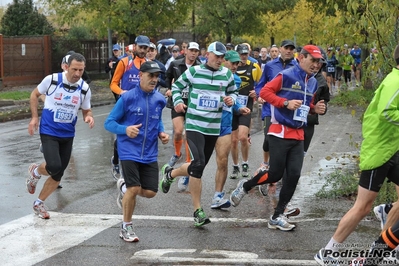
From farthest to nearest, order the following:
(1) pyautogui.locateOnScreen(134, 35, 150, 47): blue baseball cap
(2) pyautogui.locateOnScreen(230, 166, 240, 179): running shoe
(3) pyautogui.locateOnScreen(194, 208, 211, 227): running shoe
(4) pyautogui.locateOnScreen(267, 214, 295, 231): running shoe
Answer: (2) pyautogui.locateOnScreen(230, 166, 240, 179): running shoe
(1) pyautogui.locateOnScreen(134, 35, 150, 47): blue baseball cap
(3) pyautogui.locateOnScreen(194, 208, 211, 227): running shoe
(4) pyautogui.locateOnScreen(267, 214, 295, 231): running shoe

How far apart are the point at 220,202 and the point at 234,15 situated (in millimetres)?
31713

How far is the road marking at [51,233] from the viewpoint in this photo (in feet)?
22.6

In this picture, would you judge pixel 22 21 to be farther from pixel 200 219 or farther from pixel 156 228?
pixel 200 219

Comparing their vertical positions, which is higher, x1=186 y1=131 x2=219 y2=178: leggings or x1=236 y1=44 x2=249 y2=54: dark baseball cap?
x1=236 y1=44 x2=249 y2=54: dark baseball cap

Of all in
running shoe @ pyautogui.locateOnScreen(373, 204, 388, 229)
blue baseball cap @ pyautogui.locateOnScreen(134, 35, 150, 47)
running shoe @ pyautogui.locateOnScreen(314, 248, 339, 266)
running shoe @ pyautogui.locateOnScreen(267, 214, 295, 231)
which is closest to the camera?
running shoe @ pyautogui.locateOnScreen(314, 248, 339, 266)

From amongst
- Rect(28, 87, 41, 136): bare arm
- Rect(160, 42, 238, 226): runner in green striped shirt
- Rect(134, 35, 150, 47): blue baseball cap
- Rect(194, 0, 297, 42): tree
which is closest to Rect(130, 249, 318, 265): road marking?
Rect(160, 42, 238, 226): runner in green striped shirt

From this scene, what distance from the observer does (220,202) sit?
353 inches

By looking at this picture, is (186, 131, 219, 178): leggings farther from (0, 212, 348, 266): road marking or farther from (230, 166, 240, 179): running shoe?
(230, 166, 240, 179): running shoe

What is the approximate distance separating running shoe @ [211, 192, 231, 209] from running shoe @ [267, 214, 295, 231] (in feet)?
3.20

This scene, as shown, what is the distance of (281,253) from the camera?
22.9ft

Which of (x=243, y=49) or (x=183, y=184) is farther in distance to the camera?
(x=243, y=49)

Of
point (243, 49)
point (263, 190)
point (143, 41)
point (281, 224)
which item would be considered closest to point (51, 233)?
point (281, 224)

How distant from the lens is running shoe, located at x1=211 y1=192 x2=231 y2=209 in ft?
29.2

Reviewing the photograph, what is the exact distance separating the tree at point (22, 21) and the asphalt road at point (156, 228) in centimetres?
2435
